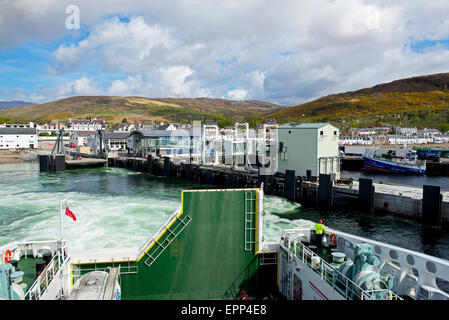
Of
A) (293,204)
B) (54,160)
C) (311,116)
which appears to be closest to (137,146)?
(54,160)

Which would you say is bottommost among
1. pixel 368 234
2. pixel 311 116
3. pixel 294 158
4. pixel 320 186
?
pixel 368 234

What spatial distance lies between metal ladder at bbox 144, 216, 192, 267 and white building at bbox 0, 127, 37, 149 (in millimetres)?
110734

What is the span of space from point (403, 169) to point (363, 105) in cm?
12977

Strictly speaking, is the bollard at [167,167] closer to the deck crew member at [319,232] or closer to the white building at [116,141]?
the white building at [116,141]

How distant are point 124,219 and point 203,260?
1785 cm

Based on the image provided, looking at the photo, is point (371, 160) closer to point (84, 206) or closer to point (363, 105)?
point (84, 206)

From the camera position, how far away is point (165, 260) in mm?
9656

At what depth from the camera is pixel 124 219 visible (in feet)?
85.4

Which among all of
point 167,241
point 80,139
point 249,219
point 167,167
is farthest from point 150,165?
point 80,139

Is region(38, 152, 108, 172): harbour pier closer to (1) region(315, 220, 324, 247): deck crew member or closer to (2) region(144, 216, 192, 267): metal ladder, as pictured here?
(2) region(144, 216, 192, 267): metal ladder

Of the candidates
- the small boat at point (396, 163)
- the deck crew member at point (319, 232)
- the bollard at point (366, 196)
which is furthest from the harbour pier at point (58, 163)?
the deck crew member at point (319, 232)

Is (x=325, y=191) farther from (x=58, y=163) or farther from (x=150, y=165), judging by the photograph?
(x=58, y=163)

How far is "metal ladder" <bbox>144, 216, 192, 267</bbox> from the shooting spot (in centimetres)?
955

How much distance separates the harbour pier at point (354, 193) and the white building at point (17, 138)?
85163 millimetres
